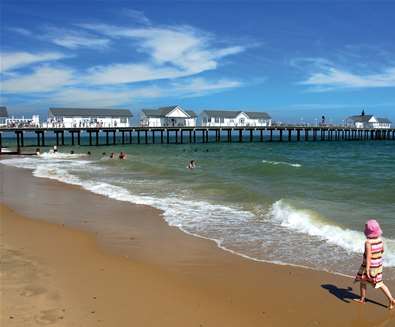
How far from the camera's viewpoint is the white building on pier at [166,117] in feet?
231

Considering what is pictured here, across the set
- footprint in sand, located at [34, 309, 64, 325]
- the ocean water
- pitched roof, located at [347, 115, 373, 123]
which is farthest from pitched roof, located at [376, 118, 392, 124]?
footprint in sand, located at [34, 309, 64, 325]

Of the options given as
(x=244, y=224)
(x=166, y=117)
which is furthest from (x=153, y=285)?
(x=166, y=117)

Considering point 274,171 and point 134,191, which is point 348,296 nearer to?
point 134,191

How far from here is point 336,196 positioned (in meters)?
14.4

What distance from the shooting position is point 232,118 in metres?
75.6

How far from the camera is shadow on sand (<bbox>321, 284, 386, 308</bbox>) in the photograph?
5660 mm

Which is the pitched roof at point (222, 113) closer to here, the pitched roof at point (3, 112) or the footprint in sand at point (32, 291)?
the pitched roof at point (3, 112)

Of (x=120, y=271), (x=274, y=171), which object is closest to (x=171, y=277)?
(x=120, y=271)

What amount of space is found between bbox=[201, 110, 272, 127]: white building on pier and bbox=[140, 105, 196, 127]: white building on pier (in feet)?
9.48

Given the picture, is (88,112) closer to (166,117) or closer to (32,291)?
(166,117)

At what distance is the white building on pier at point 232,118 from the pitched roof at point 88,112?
13.0m

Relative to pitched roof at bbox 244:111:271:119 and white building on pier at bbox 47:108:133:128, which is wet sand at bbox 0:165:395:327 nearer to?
white building on pier at bbox 47:108:133:128

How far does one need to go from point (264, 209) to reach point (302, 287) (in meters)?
6.05

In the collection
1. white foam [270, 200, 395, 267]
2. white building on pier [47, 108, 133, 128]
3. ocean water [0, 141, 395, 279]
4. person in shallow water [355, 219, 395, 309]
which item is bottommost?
ocean water [0, 141, 395, 279]
